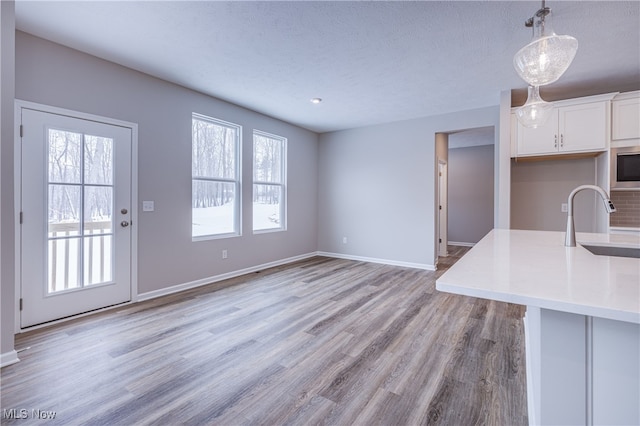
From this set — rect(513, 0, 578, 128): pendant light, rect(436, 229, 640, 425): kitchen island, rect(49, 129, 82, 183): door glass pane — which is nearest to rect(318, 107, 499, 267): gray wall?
rect(513, 0, 578, 128): pendant light

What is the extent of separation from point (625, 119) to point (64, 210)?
240 inches

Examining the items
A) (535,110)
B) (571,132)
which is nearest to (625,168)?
(571,132)

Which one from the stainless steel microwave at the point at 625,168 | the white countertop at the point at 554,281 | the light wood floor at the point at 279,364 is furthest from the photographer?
the stainless steel microwave at the point at 625,168

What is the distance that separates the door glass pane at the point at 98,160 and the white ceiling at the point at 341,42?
2.90 feet

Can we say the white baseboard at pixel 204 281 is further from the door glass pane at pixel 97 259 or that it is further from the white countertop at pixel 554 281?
the white countertop at pixel 554 281

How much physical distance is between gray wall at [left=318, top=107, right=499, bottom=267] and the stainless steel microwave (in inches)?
59.9

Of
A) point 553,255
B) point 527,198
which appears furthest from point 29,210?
point 527,198

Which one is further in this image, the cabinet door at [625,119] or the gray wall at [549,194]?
the gray wall at [549,194]

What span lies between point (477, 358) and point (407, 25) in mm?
2737

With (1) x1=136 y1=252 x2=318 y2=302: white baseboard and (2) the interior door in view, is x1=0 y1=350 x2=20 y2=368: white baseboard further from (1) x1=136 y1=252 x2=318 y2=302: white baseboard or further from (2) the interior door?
(2) the interior door

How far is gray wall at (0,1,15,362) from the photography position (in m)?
1.99

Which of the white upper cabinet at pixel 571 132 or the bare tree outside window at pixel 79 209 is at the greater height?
the white upper cabinet at pixel 571 132

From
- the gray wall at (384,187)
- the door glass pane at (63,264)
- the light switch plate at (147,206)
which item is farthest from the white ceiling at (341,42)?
the door glass pane at (63,264)

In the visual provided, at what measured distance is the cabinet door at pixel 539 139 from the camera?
3568 mm
